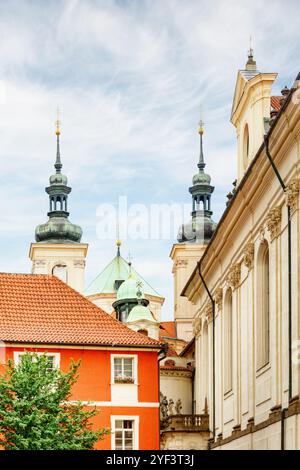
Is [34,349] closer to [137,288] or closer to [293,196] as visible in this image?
[293,196]

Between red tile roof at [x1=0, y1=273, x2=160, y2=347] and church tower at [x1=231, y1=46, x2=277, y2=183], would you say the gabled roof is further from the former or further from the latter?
church tower at [x1=231, y1=46, x2=277, y2=183]

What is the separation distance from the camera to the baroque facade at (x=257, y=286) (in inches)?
1106

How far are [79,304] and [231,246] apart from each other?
10.0 meters

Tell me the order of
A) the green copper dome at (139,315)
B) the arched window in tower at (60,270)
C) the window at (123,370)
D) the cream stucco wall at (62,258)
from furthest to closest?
the arched window in tower at (60,270) → the cream stucco wall at (62,258) → the green copper dome at (139,315) → the window at (123,370)

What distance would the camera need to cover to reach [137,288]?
79625 mm

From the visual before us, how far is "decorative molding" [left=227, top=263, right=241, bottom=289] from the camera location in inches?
1470

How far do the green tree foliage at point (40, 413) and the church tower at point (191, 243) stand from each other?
51.3 m

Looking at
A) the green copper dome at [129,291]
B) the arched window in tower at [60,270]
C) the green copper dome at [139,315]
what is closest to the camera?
the green copper dome at [139,315]

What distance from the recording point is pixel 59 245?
9812 cm

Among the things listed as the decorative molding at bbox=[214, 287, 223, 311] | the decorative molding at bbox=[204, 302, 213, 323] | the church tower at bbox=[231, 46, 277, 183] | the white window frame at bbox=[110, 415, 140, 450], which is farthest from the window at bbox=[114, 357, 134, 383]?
the church tower at bbox=[231, 46, 277, 183]

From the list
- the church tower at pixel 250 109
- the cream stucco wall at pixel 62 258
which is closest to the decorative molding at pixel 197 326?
the church tower at pixel 250 109

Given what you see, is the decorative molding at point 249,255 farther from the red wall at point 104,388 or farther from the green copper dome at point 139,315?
the green copper dome at point 139,315
